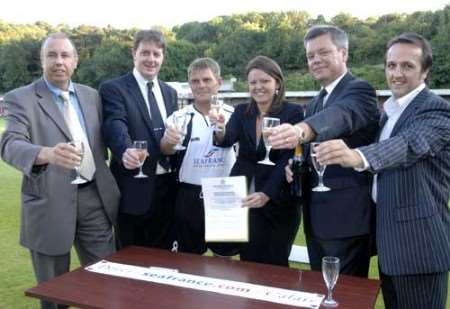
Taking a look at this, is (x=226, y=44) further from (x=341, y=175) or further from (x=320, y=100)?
(x=341, y=175)

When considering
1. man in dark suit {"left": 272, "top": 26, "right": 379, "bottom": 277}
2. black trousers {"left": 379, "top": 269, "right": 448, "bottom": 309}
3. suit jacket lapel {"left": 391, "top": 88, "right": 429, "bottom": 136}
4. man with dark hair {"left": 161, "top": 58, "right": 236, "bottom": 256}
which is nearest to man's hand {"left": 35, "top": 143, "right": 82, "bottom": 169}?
man with dark hair {"left": 161, "top": 58, "right": 236, "bottom": 256}

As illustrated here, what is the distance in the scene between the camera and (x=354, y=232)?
3.39 metres

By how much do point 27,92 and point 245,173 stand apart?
76.3 inches

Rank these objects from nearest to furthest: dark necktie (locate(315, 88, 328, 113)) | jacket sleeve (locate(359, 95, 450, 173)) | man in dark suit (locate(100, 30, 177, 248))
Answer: jacket sleeve (locate(359, 95, 450, 173)), dark necktie (locate(315, 88, 328, 113)), man in dark suit (locate(100, 30, 177, 248))

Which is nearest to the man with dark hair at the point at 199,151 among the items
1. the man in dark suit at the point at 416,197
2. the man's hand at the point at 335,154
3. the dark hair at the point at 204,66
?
the dark hair at the point at 204,66

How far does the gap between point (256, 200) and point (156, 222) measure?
4.09 ft

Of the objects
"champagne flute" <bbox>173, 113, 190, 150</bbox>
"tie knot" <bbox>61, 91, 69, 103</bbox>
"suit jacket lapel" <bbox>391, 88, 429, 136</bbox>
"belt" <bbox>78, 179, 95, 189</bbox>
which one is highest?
"tie knot" <bbox>61, 91, 69, 103</bbox>

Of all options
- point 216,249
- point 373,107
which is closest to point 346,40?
point 373,107

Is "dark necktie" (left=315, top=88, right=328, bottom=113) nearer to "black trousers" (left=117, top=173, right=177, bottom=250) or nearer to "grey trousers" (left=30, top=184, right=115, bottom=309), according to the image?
"black trousers" (left=117, top=173, right=177, bottom=250)

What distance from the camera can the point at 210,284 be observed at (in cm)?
305

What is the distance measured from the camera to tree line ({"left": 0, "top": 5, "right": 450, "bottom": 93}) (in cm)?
7688

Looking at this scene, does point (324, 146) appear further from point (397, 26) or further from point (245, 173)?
point (397, 26)

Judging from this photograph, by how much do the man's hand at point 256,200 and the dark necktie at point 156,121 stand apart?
1.03 metres

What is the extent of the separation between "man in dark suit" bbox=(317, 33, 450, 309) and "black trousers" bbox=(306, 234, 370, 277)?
316 mm
